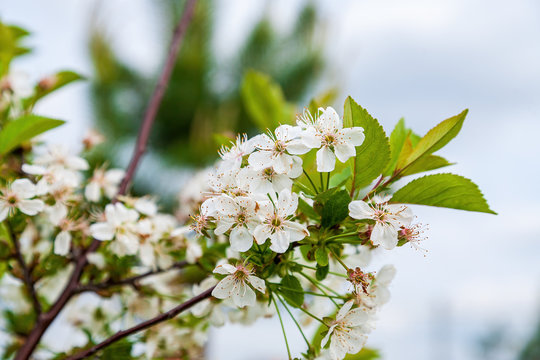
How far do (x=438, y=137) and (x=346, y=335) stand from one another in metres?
0.23

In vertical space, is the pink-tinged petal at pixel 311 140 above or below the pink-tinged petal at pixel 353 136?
above

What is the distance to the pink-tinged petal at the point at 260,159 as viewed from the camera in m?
0.47

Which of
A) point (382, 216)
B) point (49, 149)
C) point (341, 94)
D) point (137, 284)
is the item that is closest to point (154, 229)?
point (137, 284)

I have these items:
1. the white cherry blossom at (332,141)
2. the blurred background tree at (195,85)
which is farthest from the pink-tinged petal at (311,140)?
the blurred background tree at (195,85)

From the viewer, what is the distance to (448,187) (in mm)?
511

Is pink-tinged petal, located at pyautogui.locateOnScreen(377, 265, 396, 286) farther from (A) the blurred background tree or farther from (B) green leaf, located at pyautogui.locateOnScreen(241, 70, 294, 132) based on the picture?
(A) the blurred background tree

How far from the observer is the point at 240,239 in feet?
1.52

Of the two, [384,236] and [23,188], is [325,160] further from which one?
[23,188]

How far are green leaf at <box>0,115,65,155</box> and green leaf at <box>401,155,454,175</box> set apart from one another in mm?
431

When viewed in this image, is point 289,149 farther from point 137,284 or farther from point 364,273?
point 137,284

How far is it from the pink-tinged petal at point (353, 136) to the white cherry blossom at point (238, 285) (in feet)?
0.52

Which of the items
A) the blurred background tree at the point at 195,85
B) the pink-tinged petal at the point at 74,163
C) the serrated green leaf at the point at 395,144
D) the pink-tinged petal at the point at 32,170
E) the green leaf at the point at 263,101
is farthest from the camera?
the blurred background tree at the point at 195,85

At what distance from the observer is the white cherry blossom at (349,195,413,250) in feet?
1.49

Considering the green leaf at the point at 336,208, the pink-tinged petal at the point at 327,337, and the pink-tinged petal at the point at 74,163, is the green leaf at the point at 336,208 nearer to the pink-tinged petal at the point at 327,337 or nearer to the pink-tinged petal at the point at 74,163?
the pink-tinged petal at the point at 327,337
